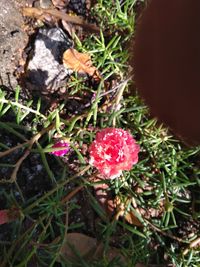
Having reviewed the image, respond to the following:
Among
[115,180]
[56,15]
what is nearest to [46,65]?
[56,15]

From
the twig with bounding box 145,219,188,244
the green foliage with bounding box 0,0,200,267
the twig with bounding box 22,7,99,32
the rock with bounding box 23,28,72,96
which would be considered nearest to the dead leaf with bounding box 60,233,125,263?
the green foliage with bounding box 0,0,200,267

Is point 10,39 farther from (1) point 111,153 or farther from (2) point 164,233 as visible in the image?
(2) point 164,233

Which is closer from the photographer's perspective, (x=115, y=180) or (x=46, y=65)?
(x=115, y=180)

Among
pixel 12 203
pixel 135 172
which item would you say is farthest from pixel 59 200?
pixel 135 172

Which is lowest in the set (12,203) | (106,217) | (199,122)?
(106,217)

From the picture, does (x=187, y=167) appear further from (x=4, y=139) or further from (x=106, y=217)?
(x=4, y=139)

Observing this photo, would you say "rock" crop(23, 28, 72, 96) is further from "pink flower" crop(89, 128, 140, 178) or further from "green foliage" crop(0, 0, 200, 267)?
"pink flower" crop(89, 128, 140, 178)
